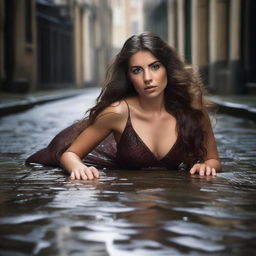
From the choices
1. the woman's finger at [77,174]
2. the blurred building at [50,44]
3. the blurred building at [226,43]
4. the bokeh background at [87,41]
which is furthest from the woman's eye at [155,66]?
the blurred building at [50,44]

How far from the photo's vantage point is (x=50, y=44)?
28.4 metres

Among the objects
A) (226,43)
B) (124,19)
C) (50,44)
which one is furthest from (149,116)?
(124,19)

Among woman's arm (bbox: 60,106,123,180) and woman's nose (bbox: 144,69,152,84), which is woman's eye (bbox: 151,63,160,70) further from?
woman's arm (bbox: 60,106,123,180)

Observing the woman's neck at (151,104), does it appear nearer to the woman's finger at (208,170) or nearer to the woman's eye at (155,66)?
the woman's eye at (155,66)

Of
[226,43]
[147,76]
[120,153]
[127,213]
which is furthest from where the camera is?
[226,43]

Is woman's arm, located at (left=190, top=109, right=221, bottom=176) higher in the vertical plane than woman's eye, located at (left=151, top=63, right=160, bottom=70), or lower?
lower

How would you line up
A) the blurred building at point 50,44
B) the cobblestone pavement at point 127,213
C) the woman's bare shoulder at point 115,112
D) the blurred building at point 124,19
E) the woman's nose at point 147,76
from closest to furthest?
the cobblestone pavement at point 127,213
the woman's nose at point 147,76
the woman's bare shoulder at point 115,112
the blurred building at point 50,44
the blurred building at point 124,19

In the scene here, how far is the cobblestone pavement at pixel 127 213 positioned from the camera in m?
1.96

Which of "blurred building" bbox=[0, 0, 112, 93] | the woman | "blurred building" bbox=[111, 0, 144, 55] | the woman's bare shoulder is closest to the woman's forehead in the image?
the woman

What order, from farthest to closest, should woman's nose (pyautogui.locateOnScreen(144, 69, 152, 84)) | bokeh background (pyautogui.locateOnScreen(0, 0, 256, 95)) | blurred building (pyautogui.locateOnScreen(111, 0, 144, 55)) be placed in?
blurred building (pyautogui.locateOnScreen(111, 0, 144, 55))
bokeh background (pyautogui.locateOnScreen(0, 0, 256, 95))
woman's nose (pyautogui.locateOnScreen(144, 69, 152, 84))

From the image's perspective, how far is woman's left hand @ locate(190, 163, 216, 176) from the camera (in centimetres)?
357

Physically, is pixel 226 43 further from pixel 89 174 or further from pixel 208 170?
pixel 89 174

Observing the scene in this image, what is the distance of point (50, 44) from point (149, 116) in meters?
25.4

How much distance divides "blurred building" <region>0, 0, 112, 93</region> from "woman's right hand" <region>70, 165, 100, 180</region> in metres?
15.2
